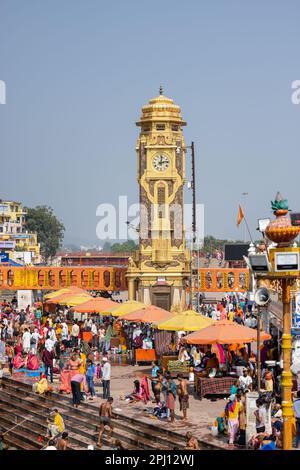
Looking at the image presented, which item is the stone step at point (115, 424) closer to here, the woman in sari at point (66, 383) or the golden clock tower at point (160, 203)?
the woman in sari at point (66, 383)

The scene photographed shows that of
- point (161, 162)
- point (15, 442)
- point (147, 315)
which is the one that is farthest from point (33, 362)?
point (161, 162)

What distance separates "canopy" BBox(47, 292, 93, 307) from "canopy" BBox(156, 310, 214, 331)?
870cm

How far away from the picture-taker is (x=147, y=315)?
30.8m

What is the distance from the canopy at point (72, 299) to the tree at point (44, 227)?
112 meters

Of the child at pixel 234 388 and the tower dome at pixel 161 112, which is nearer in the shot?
the child at pixel 234 388

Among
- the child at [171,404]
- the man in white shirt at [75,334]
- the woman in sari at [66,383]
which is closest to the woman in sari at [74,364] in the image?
the woman in sari at [66,383]

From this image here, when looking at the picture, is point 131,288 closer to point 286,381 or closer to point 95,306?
point 95,306

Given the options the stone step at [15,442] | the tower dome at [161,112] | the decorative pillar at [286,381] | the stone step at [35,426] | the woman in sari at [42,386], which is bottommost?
the stone step at [15,442]

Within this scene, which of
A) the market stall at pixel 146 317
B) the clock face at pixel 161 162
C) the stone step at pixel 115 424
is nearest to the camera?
the stone step at pixel 115 424

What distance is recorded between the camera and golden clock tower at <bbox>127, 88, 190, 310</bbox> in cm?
4912

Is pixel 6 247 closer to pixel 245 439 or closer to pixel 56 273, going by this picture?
pixel 56 273

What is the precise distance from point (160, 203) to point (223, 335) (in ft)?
83.6

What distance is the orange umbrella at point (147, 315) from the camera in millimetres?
30391
